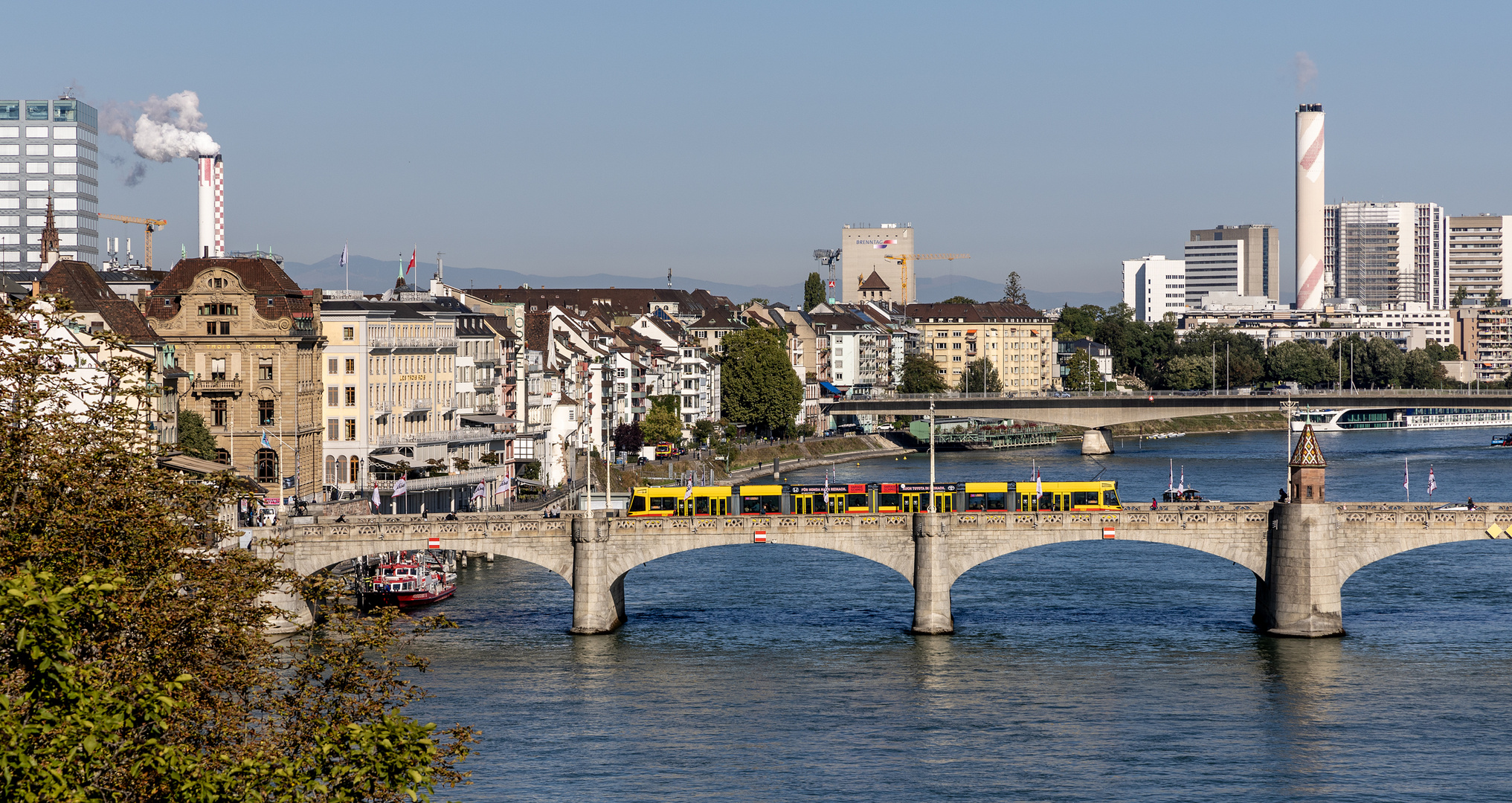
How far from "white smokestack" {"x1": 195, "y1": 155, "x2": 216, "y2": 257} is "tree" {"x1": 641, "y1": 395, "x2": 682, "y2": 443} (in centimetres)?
3381

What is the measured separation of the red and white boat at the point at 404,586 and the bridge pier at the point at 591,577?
10711mm

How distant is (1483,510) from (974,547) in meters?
16.1

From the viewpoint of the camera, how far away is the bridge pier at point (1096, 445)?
565 feet

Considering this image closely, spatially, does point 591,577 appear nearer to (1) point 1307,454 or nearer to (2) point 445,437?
(1) point 1307,454

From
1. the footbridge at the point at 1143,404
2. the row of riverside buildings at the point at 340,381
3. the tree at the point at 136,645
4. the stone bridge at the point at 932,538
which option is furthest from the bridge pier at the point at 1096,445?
the tree at the point at 136,645

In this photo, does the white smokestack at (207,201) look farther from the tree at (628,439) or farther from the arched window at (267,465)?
the arched window at (267,465)

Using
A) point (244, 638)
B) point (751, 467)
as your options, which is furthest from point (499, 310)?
point (244, 638)

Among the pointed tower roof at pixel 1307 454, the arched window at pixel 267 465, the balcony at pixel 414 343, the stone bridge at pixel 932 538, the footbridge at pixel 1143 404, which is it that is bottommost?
the stone bridge at pixel 932 538

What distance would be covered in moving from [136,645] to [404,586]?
4872 centimetres

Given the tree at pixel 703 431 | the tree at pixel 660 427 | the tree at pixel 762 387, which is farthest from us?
the tree at pixel 762 387

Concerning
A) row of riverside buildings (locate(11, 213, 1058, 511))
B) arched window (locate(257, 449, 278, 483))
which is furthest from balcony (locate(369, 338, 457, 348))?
arched window (locate(257, 449, 278, 483))

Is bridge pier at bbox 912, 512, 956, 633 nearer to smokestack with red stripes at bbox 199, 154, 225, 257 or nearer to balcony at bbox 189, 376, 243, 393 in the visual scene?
balcony at bbox 189, 376, 243, 393

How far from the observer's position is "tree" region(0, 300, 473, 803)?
20797mm

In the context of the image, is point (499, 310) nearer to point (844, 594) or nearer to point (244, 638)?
point (844, 594)
